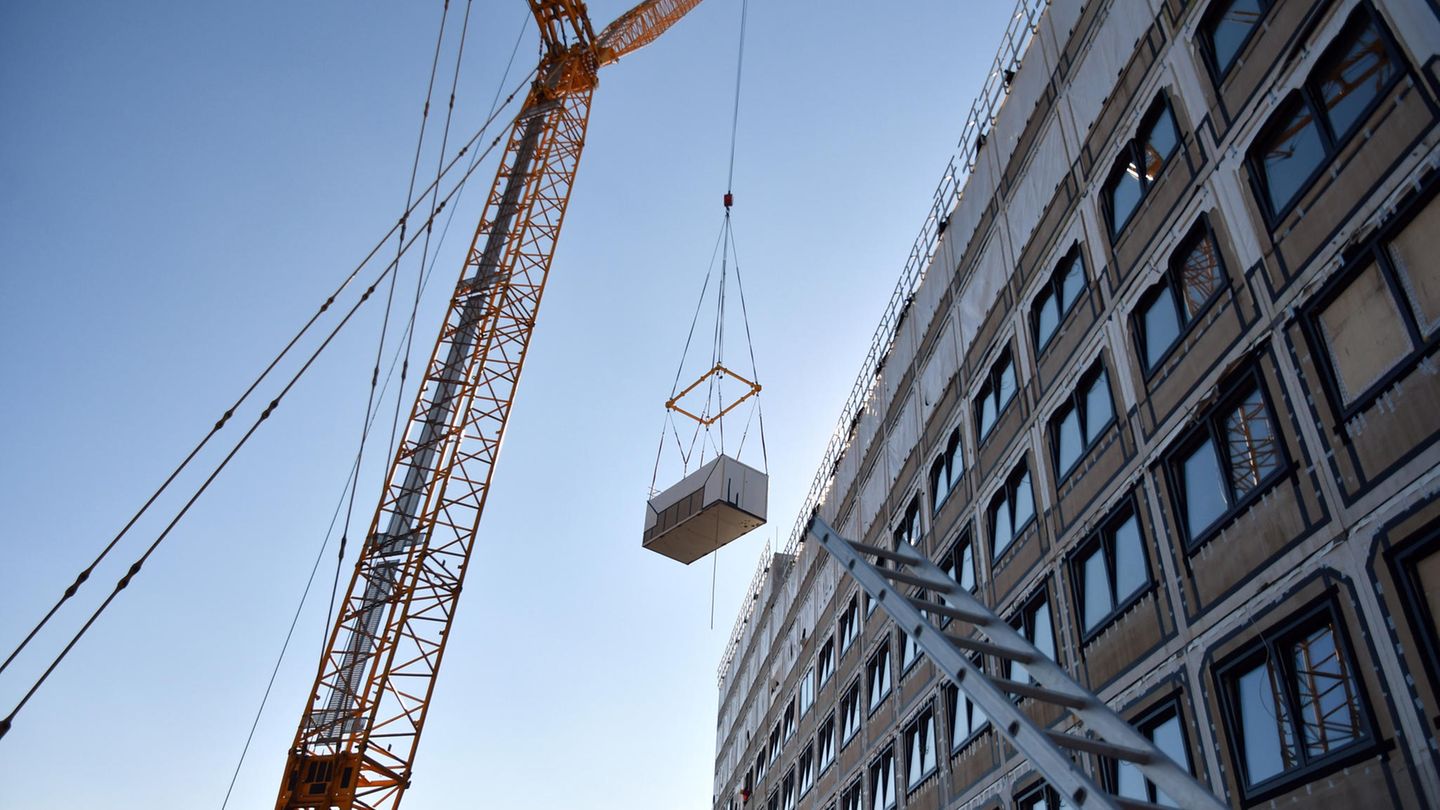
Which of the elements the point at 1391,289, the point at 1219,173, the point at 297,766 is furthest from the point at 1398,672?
the point at 297,766

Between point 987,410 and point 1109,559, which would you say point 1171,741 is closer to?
point 1109,559

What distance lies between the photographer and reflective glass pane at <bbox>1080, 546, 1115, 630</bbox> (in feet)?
53.6

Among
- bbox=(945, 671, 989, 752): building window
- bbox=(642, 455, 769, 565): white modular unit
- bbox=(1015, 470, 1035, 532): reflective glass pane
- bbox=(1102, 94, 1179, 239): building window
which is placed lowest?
bbox=(945, 671, 989, 752): building window

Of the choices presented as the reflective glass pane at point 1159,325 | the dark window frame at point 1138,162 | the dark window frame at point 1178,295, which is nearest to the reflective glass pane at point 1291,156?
the dark window frame at point 1178,295

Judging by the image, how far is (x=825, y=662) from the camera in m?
34.8

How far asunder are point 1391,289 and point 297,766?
3193 centimetres

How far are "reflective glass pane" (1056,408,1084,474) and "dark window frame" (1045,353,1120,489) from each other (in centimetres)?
2

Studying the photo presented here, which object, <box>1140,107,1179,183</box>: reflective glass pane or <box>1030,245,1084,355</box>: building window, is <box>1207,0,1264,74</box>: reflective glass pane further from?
<box>1030,245,1084,355</box>: building window

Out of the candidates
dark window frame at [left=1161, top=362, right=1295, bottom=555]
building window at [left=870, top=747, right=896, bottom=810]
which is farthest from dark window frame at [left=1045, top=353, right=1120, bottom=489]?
building window at [left=870, top=747, right=896, bottom=810]

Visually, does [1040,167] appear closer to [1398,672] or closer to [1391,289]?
[1391,289]

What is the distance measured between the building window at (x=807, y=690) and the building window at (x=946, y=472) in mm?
12481

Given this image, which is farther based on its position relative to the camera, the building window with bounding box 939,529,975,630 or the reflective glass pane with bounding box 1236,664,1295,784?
the building window with bounding box 939,529,975,630

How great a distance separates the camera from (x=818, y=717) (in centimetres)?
3444

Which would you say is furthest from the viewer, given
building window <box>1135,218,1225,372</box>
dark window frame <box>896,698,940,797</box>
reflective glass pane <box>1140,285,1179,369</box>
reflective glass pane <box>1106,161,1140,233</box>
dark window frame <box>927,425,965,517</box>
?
dark window frame <box>927,425,965,517</box>
